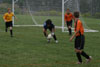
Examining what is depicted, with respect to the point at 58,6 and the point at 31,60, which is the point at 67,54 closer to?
the point at 31,60

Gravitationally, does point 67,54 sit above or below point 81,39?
below

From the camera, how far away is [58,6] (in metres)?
29.4

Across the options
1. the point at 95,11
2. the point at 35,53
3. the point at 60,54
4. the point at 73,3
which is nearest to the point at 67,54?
the point at 60,54

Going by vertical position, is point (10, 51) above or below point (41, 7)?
below

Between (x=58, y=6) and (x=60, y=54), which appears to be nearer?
(x=60, y=54)

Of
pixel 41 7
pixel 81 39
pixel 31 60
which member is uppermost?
pixel 41 7

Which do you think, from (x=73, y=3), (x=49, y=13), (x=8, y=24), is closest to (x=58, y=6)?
(x=49, y=13)

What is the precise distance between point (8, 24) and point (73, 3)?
305 inches

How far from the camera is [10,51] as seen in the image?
1200 cm

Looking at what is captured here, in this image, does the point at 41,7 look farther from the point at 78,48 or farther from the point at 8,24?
the point at 78,48

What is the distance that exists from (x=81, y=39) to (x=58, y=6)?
803 inches

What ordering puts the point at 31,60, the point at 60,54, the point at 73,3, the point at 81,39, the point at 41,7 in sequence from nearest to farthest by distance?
the point at 81,39 < the point at 31,60 < the point at 60,54 < the point at 73,3 < the point at 41,7

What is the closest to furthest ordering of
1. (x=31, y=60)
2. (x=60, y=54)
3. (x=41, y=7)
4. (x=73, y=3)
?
(x=31, y=60), (x=60, y=54), (x=73, y=3), (x=41, y=7)

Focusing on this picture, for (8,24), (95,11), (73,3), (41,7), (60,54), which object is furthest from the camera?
(95,11)
